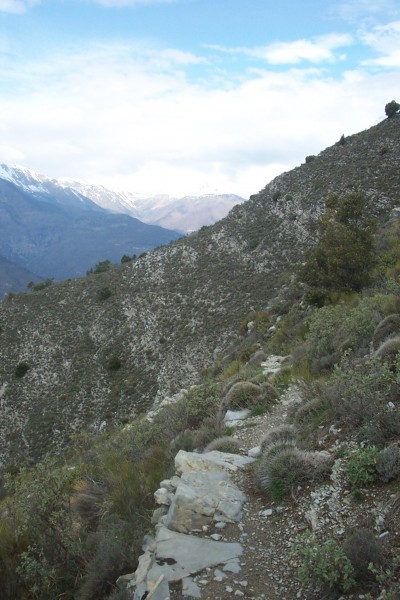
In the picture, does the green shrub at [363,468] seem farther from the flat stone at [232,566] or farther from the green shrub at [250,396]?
the green shrub at [250,396]

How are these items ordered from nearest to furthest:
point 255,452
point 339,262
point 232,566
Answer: point 232,566 < point 255,452 < point 339,262

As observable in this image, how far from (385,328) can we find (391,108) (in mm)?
44065

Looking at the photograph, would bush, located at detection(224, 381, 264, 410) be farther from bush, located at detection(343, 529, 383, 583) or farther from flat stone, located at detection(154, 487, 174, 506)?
bush, located at detection(343, 529, 383, 583)

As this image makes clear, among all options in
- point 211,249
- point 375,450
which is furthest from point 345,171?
point 375,450

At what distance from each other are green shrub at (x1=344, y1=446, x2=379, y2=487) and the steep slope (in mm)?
24750

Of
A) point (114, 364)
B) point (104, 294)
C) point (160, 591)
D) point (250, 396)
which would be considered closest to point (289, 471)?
point (160, 591)

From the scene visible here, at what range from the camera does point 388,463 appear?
171 inches

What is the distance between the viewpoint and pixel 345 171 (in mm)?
38438

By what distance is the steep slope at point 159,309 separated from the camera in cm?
3062

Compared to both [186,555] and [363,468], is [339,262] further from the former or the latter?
[186,555]

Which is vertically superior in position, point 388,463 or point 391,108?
point 391,108

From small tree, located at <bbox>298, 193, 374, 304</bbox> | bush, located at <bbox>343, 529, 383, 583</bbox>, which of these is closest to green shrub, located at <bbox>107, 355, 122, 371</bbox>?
small tree, located at <bbox>298, 193, 374, 304</bbox>

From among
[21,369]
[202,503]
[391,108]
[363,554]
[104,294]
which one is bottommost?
[21,369]

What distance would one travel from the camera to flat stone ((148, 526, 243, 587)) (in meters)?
4.12
